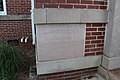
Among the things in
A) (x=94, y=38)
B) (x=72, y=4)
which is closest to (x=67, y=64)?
(x=94, y=38)

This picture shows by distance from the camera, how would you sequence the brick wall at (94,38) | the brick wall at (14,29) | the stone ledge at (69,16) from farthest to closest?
the brick wall at (14,29) → the brick wall at (94,38) → the stone ledge at (69,16)

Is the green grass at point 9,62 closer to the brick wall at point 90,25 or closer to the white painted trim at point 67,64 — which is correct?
the white painted trim at point 67,64

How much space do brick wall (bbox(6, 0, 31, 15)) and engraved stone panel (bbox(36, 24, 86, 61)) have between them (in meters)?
2.92

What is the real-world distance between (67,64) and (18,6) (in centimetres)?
325

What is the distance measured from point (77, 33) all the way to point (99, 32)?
460 mm

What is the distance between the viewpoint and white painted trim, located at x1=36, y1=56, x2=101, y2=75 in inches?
93.7

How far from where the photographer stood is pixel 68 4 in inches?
90.5

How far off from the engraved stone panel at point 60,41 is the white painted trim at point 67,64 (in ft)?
0.24

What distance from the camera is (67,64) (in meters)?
2.51

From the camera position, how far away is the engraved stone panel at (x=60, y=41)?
2.29 m

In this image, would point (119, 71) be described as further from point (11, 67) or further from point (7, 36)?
point (7, 36)

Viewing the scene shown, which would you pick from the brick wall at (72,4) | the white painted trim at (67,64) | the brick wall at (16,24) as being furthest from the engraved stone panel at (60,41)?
the brick wall at (16,24)

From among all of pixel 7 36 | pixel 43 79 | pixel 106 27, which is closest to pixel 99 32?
pixel 106 27

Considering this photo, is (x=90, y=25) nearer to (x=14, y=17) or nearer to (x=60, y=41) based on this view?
(x=60, y=41)
